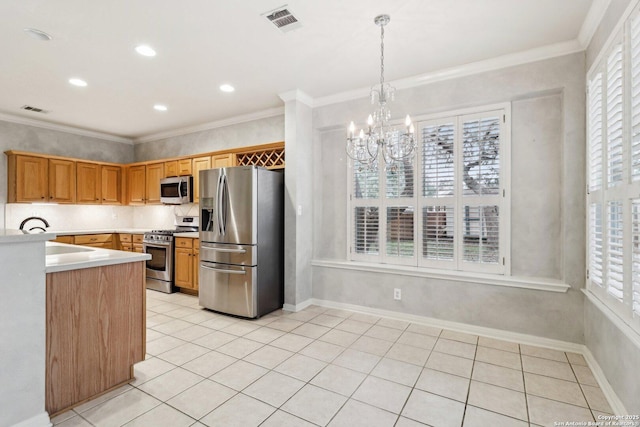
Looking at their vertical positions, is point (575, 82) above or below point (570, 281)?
above

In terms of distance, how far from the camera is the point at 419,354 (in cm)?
275

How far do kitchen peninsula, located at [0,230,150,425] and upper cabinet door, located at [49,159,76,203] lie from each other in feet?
12.6

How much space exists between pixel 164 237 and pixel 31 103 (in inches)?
97.4

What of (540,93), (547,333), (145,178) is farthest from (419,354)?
(145,178)

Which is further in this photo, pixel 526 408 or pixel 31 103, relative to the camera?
pixel 31 103

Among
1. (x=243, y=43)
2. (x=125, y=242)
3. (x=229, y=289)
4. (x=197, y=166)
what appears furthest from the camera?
(x=125, y=242)

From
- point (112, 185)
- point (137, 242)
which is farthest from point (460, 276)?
point (112, 185)

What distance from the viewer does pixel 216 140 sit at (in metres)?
5.21

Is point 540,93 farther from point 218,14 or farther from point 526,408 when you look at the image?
point 218,14

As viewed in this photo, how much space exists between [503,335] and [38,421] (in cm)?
359

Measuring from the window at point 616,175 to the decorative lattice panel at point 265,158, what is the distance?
129 inches

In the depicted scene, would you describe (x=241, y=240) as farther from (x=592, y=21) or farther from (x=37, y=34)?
(x=592, y=21)

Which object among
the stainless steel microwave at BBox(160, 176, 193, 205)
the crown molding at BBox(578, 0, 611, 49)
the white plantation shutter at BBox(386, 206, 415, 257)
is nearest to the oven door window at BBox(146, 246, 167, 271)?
the stainless steel microwave at BBox(160, 176, 193, 205)

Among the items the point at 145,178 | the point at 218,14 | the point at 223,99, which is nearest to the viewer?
the point at 218,14
